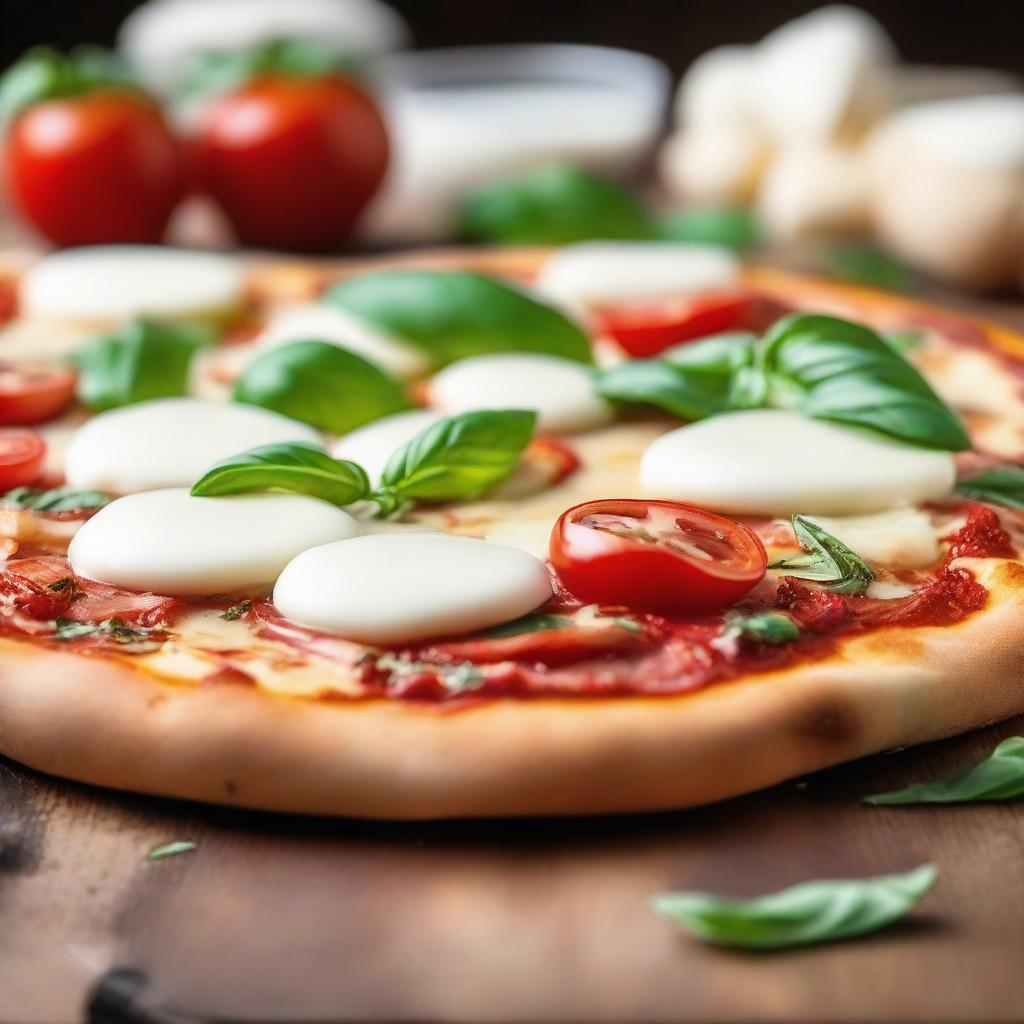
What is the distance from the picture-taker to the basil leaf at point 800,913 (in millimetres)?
1227

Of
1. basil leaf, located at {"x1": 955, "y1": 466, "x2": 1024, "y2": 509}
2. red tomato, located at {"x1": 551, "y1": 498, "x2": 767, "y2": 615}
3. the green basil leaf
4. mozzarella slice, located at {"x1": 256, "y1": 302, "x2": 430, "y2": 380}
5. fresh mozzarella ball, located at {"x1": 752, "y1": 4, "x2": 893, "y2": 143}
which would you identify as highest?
fresh mozzarella ball, located at {"x1": 752, "y1": 4, "x2": 893, "y2": 143}

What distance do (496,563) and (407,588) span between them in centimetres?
10

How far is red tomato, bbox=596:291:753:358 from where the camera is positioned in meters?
2.44

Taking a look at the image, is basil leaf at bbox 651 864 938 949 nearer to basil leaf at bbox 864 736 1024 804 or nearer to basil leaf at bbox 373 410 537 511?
basil leaf at bbox 864 736 1024 804

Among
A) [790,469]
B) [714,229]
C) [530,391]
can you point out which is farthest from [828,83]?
[790,469]

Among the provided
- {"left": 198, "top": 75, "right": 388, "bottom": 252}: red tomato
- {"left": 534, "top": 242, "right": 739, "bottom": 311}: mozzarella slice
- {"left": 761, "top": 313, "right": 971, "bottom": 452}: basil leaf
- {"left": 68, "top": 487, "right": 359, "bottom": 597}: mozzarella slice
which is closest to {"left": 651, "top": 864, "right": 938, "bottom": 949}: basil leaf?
{"left": 68, "top": 487, "right": 359, "bottom": 597}: mozzarella slice

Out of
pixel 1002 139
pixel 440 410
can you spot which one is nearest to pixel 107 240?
pixel 440 410

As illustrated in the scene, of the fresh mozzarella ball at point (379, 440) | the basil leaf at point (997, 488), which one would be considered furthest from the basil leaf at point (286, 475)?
the basil leaf at point (997, 488)

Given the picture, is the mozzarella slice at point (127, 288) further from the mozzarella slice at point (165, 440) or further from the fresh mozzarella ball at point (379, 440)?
the fresh mozzarella ball at point (379, 440)

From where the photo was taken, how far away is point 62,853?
1400 mm

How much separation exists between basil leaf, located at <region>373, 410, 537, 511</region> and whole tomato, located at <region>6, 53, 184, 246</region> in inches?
66.4

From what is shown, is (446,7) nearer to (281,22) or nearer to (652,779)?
(281,22)

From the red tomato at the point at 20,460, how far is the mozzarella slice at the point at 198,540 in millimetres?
302

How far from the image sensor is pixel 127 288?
2648mm
